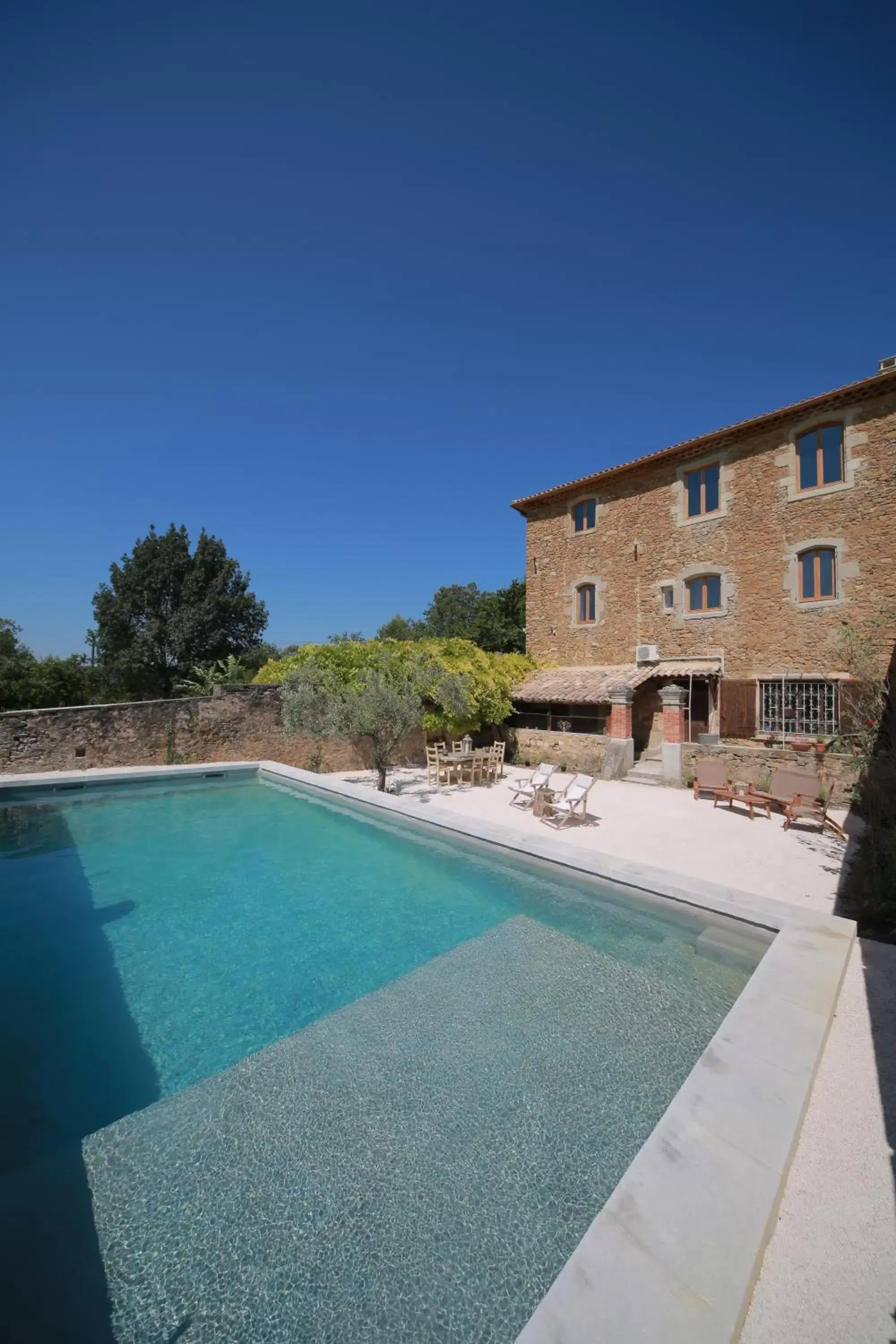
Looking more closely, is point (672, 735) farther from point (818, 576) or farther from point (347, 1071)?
point (347, 1071)

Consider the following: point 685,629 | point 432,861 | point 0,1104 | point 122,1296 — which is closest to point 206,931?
point 0,1104

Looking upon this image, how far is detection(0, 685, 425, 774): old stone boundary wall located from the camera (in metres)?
14.5

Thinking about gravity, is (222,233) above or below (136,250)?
above

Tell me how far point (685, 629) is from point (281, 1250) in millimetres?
16924

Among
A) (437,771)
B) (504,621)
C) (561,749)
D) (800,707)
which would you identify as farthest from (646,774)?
(504,621)

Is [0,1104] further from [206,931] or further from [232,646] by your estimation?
[232,646]

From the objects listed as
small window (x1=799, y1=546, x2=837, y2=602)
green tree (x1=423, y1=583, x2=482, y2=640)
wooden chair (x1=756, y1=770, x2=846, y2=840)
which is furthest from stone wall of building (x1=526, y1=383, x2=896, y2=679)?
green tree (x1=423, y1=583, x2=482, y2=640)

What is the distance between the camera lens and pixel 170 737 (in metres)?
16.0

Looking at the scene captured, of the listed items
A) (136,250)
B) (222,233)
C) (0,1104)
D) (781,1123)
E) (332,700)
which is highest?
(222,233)

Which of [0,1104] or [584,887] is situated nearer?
[0,1104]

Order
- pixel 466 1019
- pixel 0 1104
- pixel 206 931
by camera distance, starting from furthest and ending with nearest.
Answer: pixel 206 931 < pixel 466 1019 < pixel 0 1104

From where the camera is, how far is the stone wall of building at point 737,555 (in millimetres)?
13438

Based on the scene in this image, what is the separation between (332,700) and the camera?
1265 cm

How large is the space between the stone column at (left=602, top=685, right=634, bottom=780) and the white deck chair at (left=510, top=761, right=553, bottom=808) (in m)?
3.06
